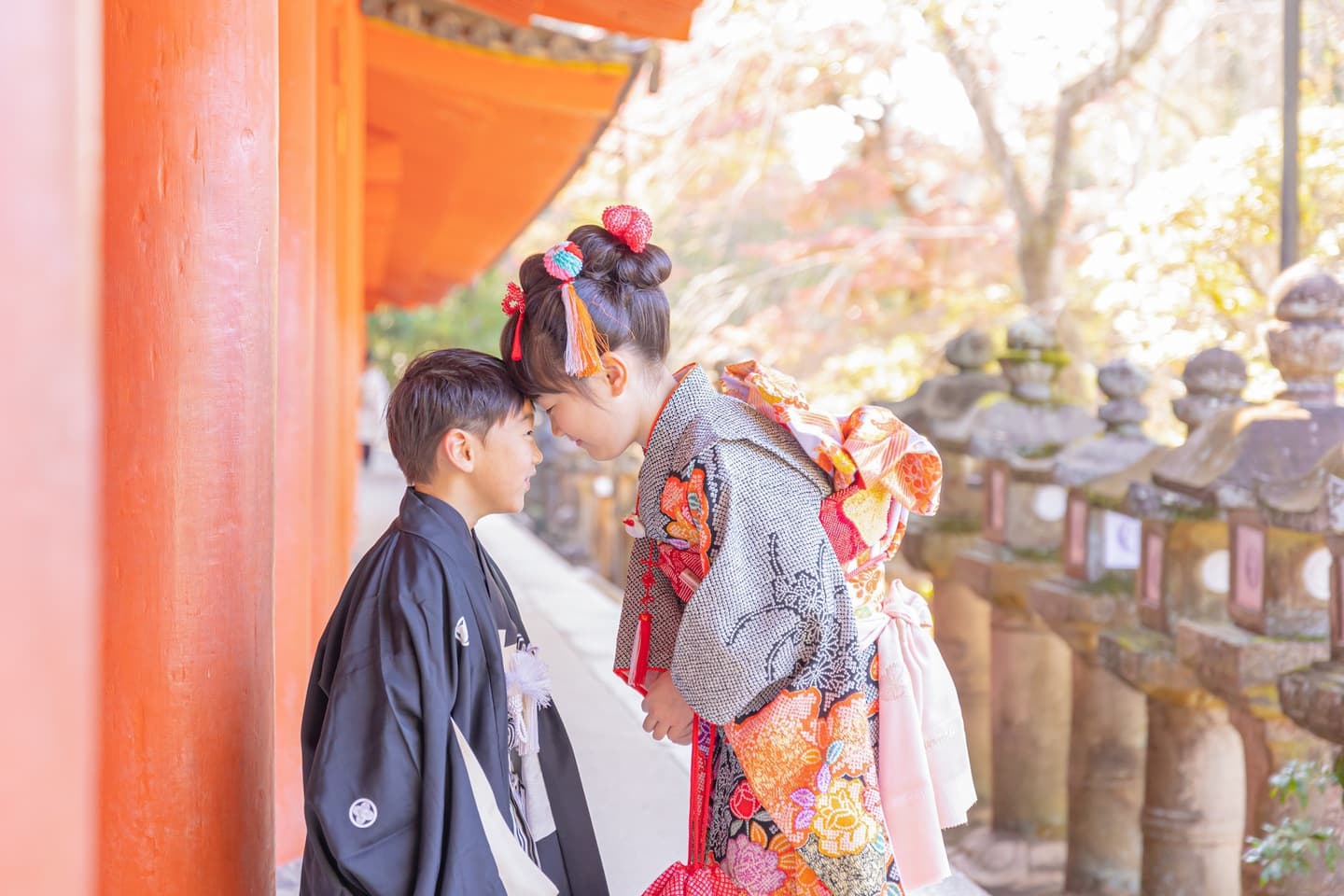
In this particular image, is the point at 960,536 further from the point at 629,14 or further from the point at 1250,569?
the point at 629,14

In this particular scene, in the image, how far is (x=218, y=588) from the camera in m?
1.79

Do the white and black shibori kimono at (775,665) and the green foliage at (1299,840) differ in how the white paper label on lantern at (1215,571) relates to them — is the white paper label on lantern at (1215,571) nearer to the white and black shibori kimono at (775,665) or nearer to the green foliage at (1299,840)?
the green foliage at (1299,840)

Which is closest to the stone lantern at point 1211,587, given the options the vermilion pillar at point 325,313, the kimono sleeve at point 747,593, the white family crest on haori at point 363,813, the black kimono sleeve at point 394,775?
the kimono sleeve at point 747,593

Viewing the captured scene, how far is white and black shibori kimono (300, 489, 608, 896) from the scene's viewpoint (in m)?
1.73

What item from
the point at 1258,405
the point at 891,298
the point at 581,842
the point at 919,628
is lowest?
the point at 581,842

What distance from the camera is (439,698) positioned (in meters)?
1.75

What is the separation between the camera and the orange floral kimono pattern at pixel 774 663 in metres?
1.81

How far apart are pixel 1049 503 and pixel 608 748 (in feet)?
6.87

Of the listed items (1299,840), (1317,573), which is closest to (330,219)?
(1317,573)

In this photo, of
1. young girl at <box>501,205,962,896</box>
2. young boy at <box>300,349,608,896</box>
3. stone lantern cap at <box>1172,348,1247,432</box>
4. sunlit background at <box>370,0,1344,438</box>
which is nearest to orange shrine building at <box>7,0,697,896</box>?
young boy at <box>300,349,608,896</box>

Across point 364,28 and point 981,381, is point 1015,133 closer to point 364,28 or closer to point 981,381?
point 981,381

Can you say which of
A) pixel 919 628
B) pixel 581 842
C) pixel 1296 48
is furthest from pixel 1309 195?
pixel 581 842

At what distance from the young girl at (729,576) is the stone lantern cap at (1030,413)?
3389mm

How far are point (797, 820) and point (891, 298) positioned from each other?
1020cm
